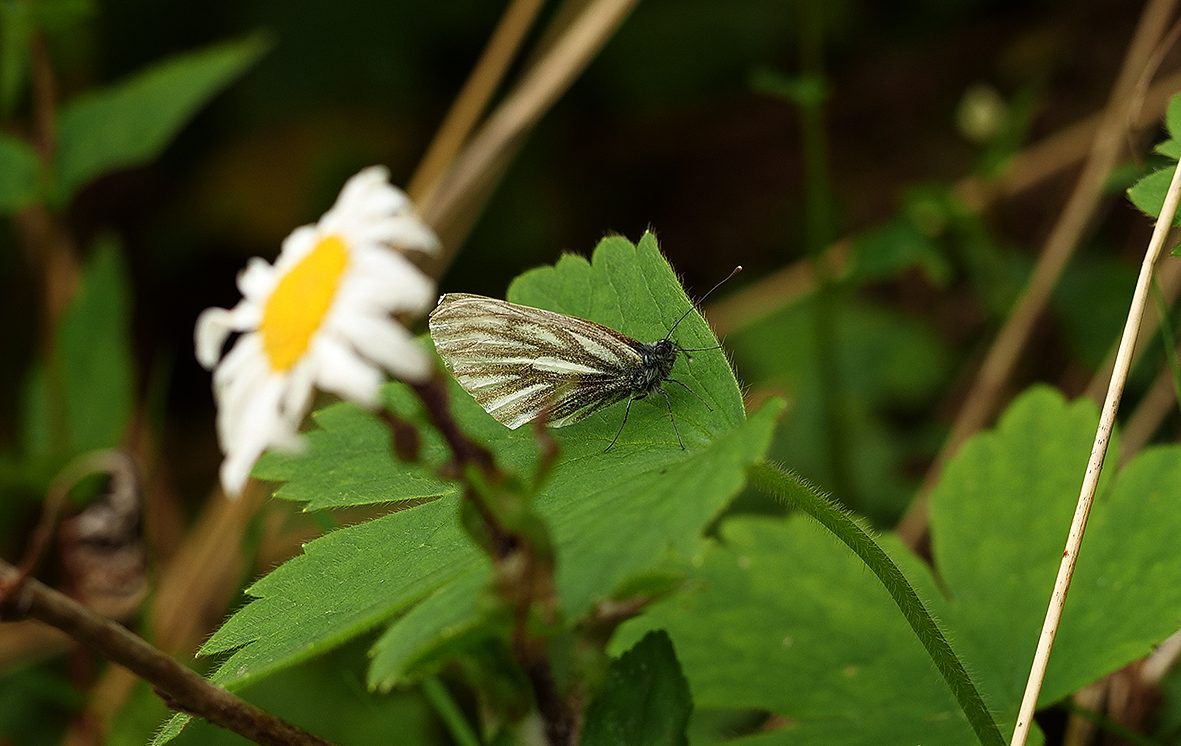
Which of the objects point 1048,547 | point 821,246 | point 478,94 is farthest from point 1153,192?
point 478,94

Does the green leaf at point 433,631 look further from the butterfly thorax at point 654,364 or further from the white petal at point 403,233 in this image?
the butterfly thorax at point 654,364

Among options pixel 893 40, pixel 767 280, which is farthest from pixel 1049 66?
pixel 767 280

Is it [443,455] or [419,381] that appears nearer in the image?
[419,381]

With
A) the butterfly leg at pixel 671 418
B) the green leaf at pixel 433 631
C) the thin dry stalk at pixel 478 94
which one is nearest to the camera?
the green leaf at pixel 433 631

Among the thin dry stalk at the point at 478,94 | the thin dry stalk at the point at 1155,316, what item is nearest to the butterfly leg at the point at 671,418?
the thin dry stalk at the point at 1155,316

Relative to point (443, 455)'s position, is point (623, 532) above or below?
below

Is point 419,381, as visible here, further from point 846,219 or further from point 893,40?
point 893,40

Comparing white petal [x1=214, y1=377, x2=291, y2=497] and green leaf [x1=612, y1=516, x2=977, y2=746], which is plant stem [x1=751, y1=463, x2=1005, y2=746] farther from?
white petal [x1=214, y1=377, x2=291, y2=497]

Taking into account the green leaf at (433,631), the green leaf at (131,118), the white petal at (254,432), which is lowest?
the green leaf at (433,631)

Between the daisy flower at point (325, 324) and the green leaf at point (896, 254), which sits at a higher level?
the green leaf at point (896, 254)
